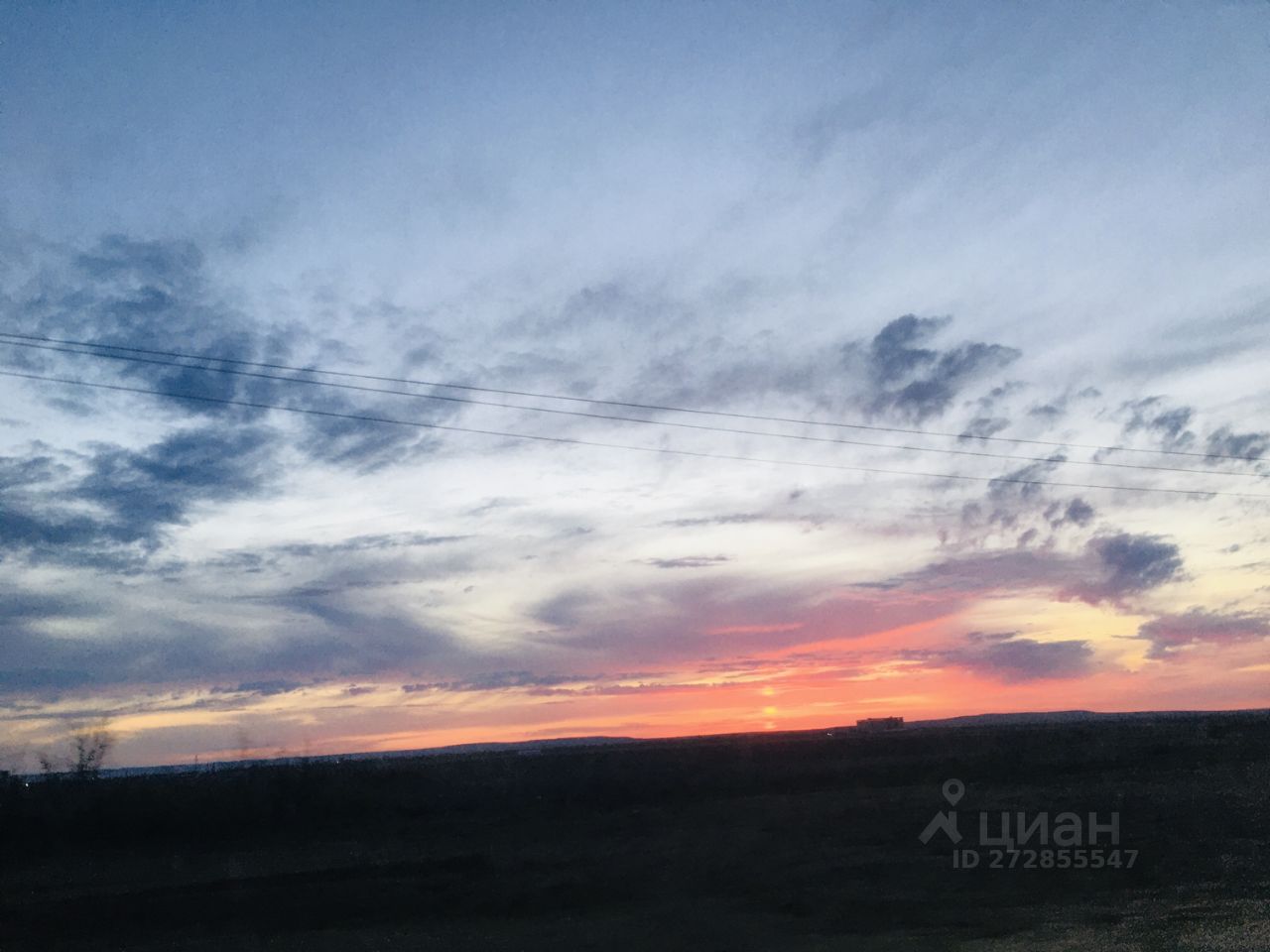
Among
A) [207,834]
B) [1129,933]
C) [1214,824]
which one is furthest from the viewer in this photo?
[207,834]

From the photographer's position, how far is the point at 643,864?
26438 millimetres

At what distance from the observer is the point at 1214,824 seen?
2717 cm

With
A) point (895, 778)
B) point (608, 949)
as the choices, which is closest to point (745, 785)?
point (895, 778)

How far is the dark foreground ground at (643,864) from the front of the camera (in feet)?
57.8

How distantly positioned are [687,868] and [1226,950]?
1394 centimetres

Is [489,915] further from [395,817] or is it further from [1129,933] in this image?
[395,817]
